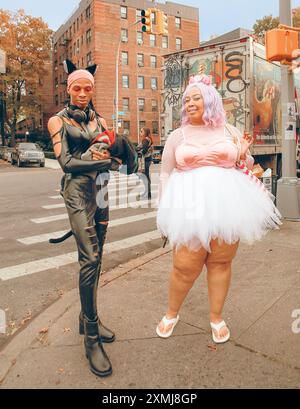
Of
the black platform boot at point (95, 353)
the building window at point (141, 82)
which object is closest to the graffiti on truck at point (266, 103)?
the black platform boot at point (95, 353)

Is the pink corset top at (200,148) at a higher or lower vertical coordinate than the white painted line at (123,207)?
higher

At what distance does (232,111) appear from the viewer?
10.6 m

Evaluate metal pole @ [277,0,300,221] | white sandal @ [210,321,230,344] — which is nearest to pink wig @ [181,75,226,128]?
white sandal @ [210,321,230,344]

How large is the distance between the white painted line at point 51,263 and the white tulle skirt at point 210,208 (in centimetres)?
288

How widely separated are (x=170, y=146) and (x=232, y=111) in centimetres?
801

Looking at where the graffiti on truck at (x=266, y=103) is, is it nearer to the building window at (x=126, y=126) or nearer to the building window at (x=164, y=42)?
the building window at (x=126, y=126)

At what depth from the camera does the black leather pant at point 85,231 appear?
111 inches

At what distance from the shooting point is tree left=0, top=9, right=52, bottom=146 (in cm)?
3950

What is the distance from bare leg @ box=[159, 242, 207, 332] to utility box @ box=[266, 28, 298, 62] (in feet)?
16.4

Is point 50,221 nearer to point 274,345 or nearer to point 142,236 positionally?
point 142,236

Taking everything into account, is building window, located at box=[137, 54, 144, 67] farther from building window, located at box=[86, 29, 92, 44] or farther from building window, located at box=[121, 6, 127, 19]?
building window, located at box=[86, 29, 92, 44]

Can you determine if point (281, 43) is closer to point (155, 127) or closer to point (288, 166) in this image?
point (288, 166)

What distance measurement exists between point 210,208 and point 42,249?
4.19 meters
